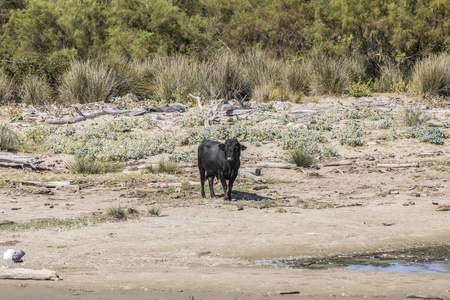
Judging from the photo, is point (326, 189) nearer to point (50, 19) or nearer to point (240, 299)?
point (240, 299)

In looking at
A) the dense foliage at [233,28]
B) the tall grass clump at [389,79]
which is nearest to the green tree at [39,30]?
the dense foliage at [233,28]

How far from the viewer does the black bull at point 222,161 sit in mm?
10531

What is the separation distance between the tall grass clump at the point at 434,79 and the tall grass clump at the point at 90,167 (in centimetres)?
1311

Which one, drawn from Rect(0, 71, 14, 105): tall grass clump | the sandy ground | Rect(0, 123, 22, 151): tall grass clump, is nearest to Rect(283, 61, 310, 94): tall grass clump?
the sandy ground

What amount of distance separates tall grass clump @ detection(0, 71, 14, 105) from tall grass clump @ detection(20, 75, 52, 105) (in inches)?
19.1

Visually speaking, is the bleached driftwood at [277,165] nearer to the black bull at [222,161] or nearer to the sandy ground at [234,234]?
the sandy ground at [234,234]

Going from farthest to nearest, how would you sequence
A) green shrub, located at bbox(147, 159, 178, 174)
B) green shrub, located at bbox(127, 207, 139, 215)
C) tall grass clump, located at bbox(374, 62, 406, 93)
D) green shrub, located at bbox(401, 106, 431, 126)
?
tall grass clump, located at bbox(374, 62, 406, 93) < green shrub, located at bbox(401, 106, 431, 126) < green shrub, located at bbox(147, 159, 178, 174) < green shrub, located at bbox(127, 207, 139, 215)

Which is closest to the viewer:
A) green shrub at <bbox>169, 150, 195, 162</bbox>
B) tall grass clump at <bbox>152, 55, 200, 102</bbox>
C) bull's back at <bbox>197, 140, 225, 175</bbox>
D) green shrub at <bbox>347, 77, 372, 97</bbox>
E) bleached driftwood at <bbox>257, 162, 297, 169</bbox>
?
bull's back at <bbox>197, 140, 225, 175</bbox>

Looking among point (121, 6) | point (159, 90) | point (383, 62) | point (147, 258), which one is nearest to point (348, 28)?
point (383, 62)

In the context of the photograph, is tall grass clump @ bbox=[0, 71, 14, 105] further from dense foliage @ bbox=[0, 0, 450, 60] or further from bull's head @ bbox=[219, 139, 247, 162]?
bull's head @ bbox=[219, 139, 247, 162]

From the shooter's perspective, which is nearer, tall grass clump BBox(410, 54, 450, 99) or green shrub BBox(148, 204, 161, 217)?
green shrub BBox(148, 204, 161, 217)

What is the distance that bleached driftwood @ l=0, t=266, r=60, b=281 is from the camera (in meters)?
5.82

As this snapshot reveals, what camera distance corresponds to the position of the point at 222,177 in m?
10.8

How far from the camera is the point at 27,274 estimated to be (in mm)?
5836
